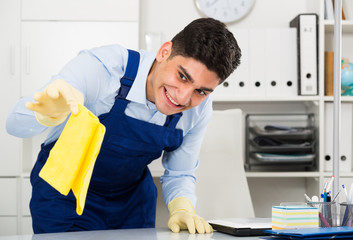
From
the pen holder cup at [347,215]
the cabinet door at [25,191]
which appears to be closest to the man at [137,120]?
the pen holder cup at [347,215]

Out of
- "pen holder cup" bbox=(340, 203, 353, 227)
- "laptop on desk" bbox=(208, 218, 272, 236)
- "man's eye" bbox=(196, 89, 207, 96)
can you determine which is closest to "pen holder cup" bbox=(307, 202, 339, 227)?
"pen holder cup" bbox=(340, 203, 353, 227)

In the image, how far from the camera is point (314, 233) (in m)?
1.02

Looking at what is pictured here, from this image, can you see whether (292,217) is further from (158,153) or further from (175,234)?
(158,153)

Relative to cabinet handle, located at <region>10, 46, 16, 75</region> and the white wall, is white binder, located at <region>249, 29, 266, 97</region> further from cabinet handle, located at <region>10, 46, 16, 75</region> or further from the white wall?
cabinet handle, located at <region>10, 46, 16, 75</region>

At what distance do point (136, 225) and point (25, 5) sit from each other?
152cm

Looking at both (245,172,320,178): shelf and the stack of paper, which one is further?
(245,172,320,178): shelf

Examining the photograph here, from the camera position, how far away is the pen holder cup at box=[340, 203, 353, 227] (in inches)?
45.1

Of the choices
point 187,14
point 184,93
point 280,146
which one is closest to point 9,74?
point 187,14

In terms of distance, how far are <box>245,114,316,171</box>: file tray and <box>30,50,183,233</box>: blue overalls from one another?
1159 millimetres

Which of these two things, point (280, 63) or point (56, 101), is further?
point (280, 63)

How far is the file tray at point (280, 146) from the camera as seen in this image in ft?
8.59

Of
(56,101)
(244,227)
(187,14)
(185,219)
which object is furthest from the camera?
(187,14)

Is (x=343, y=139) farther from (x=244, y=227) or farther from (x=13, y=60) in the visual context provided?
(x=13, y=60)

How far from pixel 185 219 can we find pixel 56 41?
1609 millimetres
